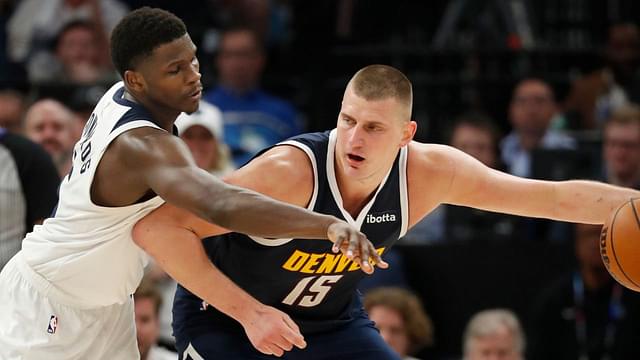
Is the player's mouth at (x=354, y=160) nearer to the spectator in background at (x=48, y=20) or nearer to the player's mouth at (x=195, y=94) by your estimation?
the player's mouth at (x=195, y=94)

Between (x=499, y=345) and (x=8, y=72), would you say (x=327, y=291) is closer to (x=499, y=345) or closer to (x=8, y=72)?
(x=499, y=345)

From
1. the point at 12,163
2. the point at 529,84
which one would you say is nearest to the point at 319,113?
the point at 529,84

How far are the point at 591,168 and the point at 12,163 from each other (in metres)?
4.07

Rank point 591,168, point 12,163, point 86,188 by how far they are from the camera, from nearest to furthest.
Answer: point 86,188, point 12,163, point 591,168

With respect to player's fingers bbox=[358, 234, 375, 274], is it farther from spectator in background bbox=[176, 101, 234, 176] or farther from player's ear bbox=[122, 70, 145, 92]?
spectator in background bbox=[176, 101, 234, 176]

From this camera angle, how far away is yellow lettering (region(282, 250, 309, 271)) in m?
5.17

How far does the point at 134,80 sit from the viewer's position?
493 cm

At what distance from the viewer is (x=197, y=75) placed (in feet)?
16.1

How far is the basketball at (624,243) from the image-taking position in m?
5.18

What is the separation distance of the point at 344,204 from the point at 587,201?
1041 mm

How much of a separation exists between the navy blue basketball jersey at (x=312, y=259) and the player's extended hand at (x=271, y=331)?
51cm

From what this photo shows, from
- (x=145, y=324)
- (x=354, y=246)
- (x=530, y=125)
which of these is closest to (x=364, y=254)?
(x=354, y=246)

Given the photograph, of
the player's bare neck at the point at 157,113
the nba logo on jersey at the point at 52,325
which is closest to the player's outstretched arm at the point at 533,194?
the player's bare neck at the point at 157,113

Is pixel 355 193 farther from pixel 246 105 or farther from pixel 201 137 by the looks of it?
pixel 246 105
